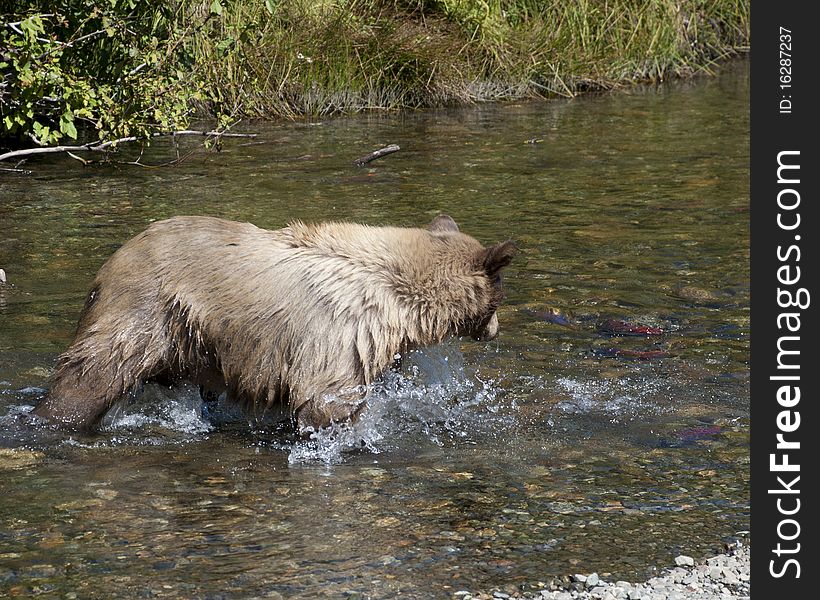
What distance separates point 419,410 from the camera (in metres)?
6.29

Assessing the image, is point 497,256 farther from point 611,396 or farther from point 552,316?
point 552,316

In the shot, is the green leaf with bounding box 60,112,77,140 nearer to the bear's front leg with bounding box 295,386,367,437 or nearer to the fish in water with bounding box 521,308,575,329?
the fish in water with bounding box 521,308,575,329

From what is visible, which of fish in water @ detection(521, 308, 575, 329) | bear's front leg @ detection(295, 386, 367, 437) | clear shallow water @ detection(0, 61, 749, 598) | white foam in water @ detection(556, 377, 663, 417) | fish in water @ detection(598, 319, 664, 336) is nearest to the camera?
clear shallow water @ detection(0, 61, 749, 598)

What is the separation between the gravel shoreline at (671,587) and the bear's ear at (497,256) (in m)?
1.89

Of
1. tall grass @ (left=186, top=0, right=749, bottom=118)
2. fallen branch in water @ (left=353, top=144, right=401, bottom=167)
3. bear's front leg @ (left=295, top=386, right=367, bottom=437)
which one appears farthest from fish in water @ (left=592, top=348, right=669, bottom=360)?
tall grass @ (left=186, top=0, right=749, bottom=118)

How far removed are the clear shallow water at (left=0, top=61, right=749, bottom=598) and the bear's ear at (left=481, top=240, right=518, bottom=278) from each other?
71 centimetres

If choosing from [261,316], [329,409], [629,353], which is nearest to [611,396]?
[629,353]

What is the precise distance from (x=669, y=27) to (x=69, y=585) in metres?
15.4

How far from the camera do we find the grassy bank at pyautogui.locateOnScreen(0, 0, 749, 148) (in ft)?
34.6

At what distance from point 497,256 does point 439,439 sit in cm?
95

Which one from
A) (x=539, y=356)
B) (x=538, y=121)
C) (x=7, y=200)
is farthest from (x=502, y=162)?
(x=539, y=356)

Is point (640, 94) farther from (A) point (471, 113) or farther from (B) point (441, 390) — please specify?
(B) point (441, 390)
